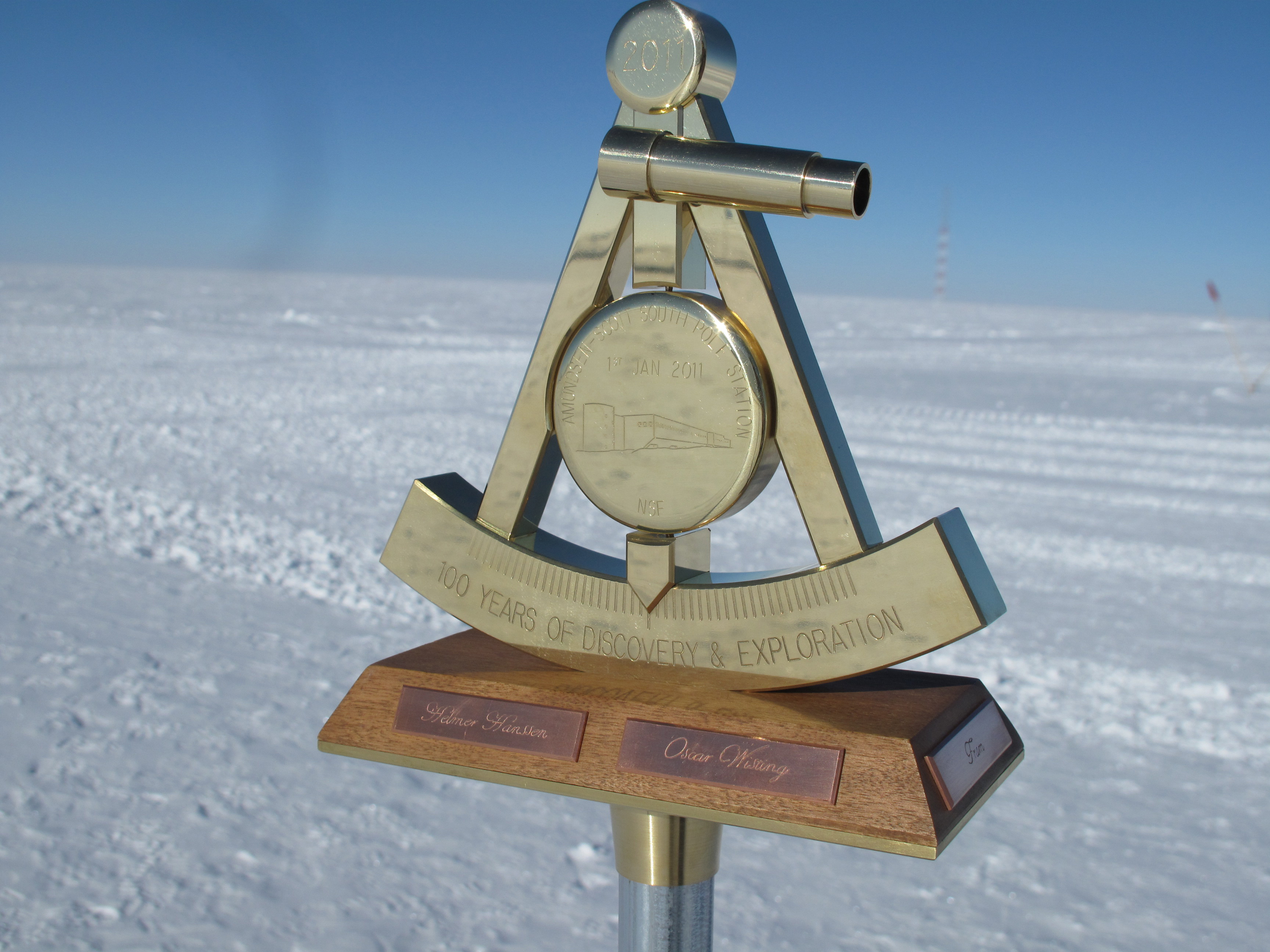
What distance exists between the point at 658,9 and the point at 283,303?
18.6 metres

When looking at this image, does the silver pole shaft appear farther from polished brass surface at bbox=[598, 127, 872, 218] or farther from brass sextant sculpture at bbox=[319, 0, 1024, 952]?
polished brass surface at bbox=[598, 127, 872, 218]

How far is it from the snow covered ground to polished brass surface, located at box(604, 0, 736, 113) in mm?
1535

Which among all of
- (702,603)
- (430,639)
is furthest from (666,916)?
(430,639)

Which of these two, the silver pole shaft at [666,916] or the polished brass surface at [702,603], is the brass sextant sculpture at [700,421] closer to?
the polished brass surface at [702,603]

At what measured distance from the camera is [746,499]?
3.71 feet

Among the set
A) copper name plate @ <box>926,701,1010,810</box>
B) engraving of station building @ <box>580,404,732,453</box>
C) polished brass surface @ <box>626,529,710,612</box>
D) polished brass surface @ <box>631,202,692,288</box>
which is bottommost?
copper name plate @ <box>926,701,1010,810</box>

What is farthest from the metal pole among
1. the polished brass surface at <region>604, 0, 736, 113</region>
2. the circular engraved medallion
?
the polished brass surface at <region>604, 0, 736, 113</region>

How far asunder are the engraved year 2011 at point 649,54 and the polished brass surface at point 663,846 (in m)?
0.77

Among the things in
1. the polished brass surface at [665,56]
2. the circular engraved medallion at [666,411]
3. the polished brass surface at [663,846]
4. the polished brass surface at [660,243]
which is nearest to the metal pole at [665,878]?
the polished brass surface at [663,846]

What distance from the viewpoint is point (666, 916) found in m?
1.27

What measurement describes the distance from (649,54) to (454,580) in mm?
599

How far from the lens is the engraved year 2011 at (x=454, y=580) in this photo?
1256 mm

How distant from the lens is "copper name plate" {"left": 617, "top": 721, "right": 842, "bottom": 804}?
1.01m

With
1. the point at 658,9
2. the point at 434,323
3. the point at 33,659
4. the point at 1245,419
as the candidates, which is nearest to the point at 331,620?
the point at 33,659
